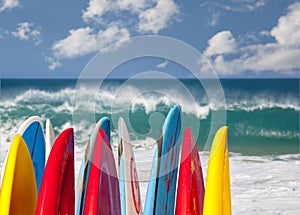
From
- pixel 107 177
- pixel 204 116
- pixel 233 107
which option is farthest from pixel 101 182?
pixel 233 107

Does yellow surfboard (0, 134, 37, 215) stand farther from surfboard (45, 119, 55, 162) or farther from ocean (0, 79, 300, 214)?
surfboard (45, 119, 55, 162)

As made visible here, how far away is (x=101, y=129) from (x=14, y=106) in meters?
11.6

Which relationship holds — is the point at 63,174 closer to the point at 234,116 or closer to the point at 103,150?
the point at 103,150

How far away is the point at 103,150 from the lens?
2.89 ft

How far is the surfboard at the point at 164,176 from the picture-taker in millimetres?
989

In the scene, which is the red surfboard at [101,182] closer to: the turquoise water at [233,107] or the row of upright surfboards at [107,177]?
the row of upright surfboards at [107,177]

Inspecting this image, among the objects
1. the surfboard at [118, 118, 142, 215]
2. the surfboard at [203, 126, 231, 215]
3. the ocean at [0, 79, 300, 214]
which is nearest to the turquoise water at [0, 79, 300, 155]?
the ocean at [0, 79, 300, 214]

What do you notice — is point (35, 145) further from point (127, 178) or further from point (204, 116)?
point (204, 116)

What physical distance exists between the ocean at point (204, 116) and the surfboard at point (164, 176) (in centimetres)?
5

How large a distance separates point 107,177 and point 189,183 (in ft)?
0.59

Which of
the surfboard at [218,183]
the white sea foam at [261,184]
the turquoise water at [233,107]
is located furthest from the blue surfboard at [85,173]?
the turquoise water at [233,107]

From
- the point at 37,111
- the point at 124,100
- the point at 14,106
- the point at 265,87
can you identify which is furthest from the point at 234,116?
the point at 124,100

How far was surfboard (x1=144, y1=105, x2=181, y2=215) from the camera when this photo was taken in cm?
99

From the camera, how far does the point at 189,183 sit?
97cm
